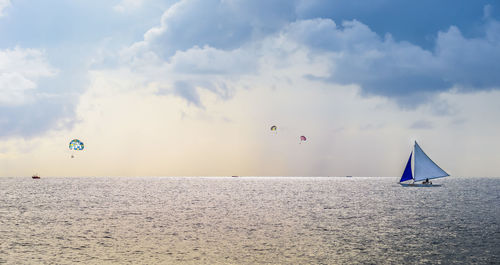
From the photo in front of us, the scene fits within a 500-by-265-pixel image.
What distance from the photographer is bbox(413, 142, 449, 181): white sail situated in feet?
398

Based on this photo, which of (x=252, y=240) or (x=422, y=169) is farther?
(x=422, y=169)

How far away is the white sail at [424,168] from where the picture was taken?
398ft

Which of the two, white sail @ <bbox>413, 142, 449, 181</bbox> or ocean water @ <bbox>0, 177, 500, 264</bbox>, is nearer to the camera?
ocean water @ <bbox>0, 177, 500, 264</bbox>

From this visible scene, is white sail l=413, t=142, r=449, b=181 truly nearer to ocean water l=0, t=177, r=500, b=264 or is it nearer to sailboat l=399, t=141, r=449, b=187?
sailboat l=399, t=141, r=449, b=187

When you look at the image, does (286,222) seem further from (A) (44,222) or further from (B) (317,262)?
(A) (44,222)

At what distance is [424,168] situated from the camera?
410ft

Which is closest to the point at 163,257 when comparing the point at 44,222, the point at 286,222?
the point at 286,222

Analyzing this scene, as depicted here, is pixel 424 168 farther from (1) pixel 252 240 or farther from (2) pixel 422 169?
(1) pixel 252 240

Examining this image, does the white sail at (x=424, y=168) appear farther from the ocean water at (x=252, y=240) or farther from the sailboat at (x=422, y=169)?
the ocean water at (x=252, y=240)

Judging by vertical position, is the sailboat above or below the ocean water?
above

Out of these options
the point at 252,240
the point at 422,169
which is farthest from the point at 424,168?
the point at 252,240

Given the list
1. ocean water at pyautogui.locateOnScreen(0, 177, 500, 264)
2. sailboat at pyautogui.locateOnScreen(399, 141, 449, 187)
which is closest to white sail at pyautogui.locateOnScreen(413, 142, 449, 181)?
sailboat at pyautogui.locateOnScreen(399, 141, 449, 187)

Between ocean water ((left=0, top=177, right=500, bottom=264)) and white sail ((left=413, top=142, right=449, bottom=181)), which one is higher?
white sail ((left=413, top=142, right=449, bottom=181))

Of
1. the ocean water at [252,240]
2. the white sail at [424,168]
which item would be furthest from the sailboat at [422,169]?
the ocean water at [252,240]
